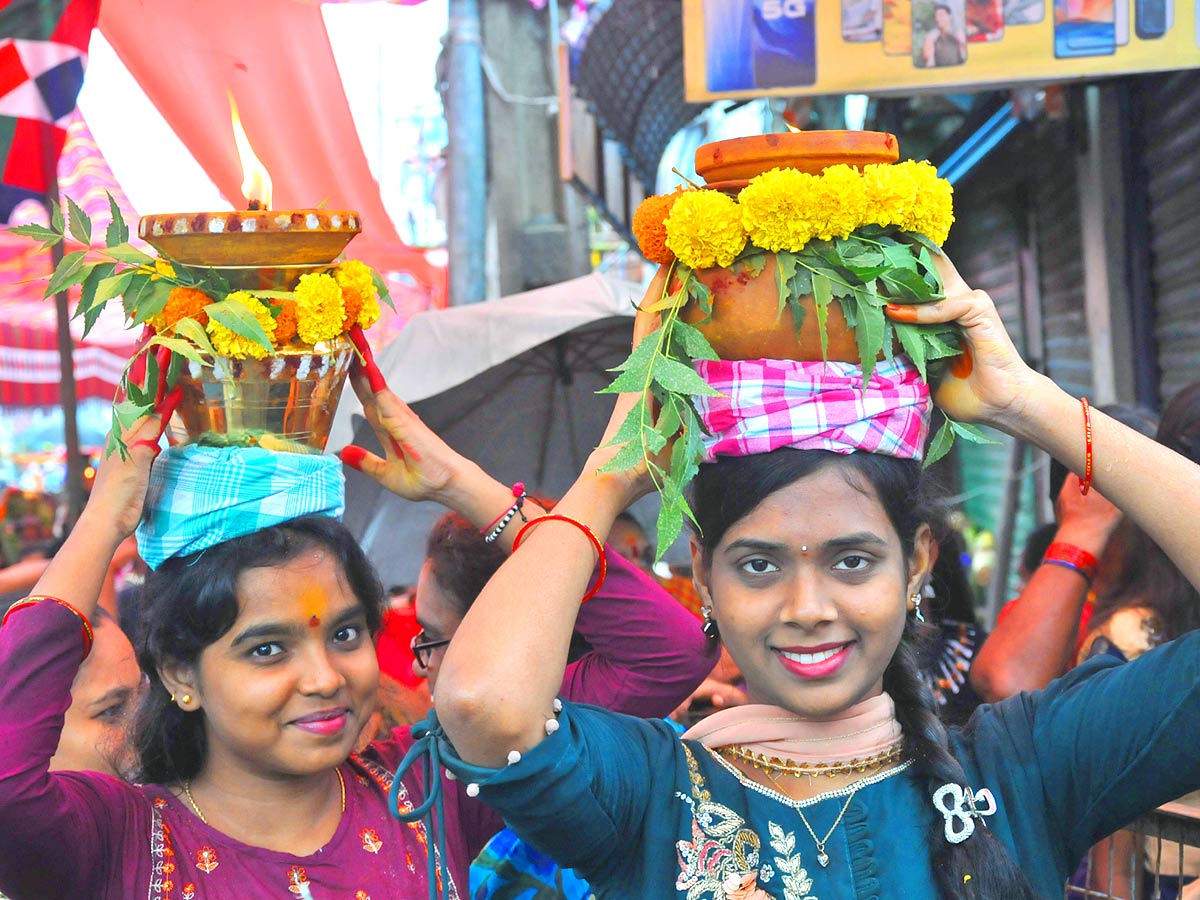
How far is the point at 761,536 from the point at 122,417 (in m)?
1.05

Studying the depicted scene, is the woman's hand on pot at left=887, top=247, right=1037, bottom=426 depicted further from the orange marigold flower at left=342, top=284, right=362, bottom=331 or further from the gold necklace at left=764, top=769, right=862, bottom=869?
the orange marigold flower at left=342, top=284, right=362, bottom=331

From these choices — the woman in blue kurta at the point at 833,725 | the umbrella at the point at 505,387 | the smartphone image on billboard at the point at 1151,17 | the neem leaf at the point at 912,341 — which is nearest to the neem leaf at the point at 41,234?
the woman in blue kurta at the point at 833,725

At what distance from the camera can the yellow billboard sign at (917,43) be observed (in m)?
4.40

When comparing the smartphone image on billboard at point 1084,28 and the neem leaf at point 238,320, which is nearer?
the neem leaf at point 238,320

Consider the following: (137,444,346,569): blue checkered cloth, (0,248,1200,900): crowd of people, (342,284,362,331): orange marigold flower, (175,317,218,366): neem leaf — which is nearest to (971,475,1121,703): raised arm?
(0,248,1200,900): crowd of people

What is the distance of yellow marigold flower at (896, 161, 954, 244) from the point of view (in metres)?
1.96

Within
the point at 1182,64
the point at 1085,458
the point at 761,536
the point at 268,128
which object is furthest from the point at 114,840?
the point at 268,128

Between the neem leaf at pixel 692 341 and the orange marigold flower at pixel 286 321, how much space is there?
0.67 m

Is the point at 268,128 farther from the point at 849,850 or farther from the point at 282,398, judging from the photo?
the point at 849,850

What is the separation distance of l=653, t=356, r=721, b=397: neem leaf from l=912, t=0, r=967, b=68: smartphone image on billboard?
2.94 m

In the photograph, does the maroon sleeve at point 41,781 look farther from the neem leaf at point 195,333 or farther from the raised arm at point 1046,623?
the raised arm at point 1046,623

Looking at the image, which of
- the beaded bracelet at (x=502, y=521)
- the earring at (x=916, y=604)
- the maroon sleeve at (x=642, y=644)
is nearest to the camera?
the earring at (x=916, y=604)

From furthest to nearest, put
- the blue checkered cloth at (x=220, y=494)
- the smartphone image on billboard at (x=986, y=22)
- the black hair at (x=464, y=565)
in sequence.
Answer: the smartphone image on billboard at (x=986, y=22), the black hair at (x=464, y=565), the blue checkered cloth at (x=220, y=494)

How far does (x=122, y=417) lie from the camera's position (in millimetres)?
2275
